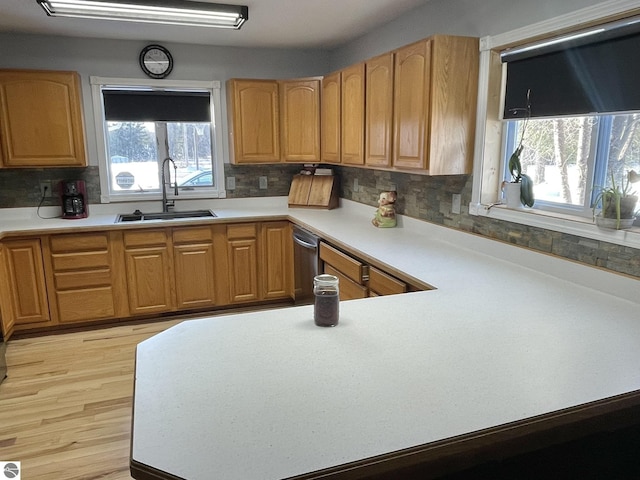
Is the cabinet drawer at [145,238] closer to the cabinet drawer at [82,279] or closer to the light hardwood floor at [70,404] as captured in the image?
the cabinet drawer at [82,279]

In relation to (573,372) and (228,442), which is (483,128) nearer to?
(573,372)

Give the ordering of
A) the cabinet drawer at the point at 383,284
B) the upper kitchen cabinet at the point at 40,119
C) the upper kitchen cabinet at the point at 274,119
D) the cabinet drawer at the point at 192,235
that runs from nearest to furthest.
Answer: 1. the cabinet drawer at the point at 383,284
2. the upper kitchen cabinet at the point at 40,119
3. the cabinet drawer at the point at 192,235
4. the upper kitchen cabinet at the point at 274,119

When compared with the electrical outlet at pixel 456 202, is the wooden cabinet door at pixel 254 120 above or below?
above

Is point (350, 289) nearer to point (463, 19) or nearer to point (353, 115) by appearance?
point (353, 115)

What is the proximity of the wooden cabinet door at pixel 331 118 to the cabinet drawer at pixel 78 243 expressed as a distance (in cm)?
194

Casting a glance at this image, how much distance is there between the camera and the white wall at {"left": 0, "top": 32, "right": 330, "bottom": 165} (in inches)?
146

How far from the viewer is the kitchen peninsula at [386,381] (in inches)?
36.1

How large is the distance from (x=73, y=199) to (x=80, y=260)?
1.92 ft

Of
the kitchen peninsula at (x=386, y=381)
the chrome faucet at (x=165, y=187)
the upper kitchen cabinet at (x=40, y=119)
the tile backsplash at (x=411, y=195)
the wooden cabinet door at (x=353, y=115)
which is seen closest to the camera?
the kitchen peninsula at (x=386, y=381)

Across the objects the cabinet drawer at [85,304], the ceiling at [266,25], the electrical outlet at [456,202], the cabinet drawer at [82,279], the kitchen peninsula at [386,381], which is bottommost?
the cabinet drawer at [85,304]

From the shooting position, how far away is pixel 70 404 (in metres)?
2.65

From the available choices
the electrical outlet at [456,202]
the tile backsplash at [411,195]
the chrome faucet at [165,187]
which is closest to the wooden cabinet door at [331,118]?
the tile backsplash at [411,195]

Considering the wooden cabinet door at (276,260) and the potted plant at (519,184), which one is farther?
the wooden cabinet door at (276,260)

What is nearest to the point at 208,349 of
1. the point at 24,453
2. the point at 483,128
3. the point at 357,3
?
the point at 24,453
